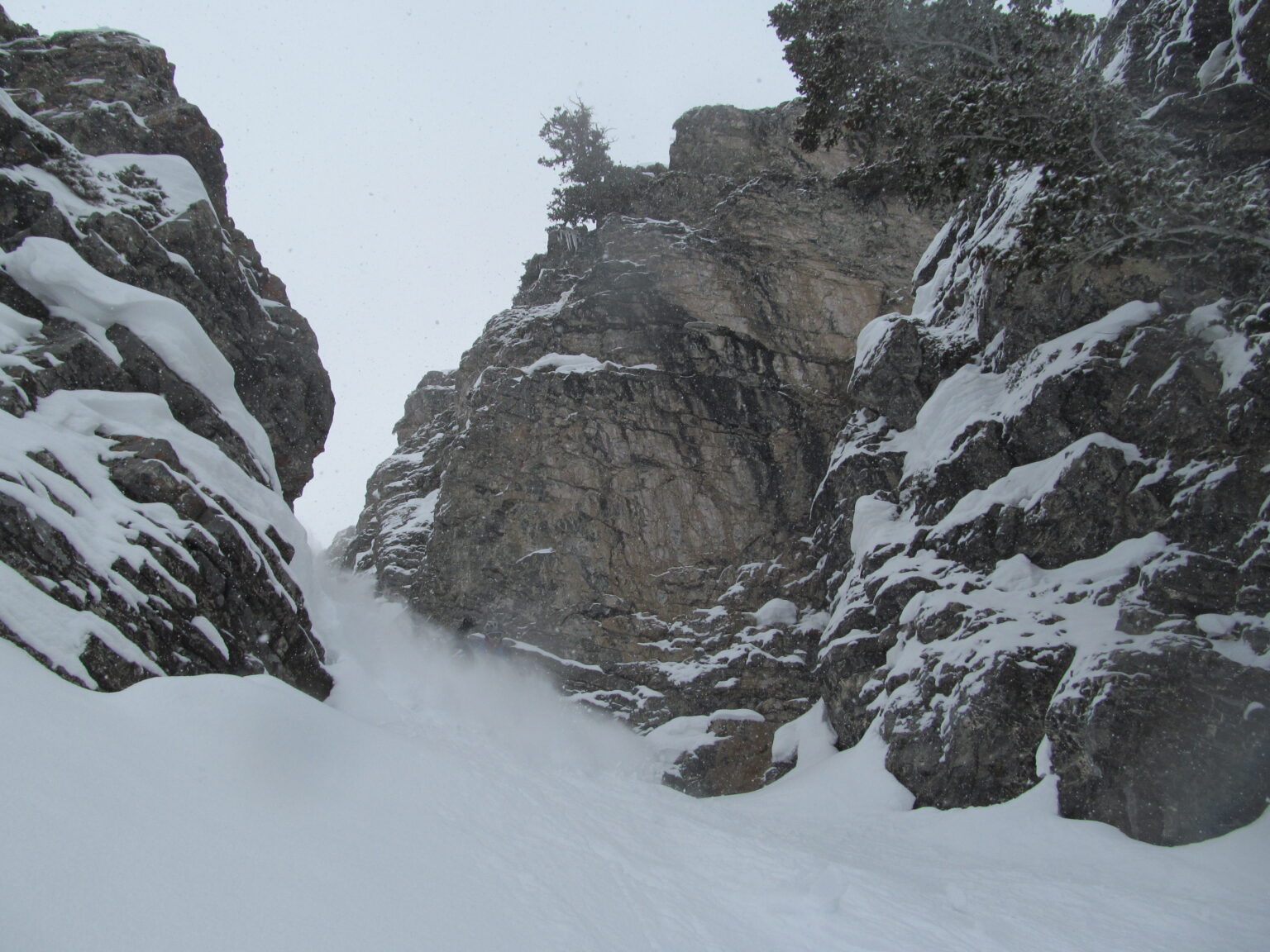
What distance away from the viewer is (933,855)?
9.30m

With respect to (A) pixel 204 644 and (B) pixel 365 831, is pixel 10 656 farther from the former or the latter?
(A) pixel 204 644

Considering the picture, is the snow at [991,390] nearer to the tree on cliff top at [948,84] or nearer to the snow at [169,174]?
the tree on cliff top at [948,84]

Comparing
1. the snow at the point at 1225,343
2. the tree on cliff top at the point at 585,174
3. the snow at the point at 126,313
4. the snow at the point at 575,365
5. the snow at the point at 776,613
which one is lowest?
the snow at the point at 776,613

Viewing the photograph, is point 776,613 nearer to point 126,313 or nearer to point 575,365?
point 575,365

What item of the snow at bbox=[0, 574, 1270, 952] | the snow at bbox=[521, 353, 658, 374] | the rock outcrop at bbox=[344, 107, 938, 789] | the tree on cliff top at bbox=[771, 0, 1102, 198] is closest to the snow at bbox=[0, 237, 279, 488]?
the snow at bbox=[0, 574, 1270, 952]

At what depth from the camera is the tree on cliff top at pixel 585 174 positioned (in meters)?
31.8

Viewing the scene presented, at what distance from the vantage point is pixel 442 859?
16.3 feet

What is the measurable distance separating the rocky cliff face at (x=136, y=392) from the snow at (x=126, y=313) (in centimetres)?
4

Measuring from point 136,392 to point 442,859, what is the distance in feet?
39.1

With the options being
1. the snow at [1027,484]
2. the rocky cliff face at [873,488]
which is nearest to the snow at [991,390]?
the rocky cliff face at [873,488]

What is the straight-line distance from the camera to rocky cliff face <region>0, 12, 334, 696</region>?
8922 mm

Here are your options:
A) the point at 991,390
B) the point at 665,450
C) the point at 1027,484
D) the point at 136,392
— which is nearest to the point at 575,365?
the point at 665,450

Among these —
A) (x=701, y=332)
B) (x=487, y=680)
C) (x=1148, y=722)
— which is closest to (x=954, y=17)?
(x=1148, y=722)

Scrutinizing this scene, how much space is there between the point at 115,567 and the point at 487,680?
1534 cm
